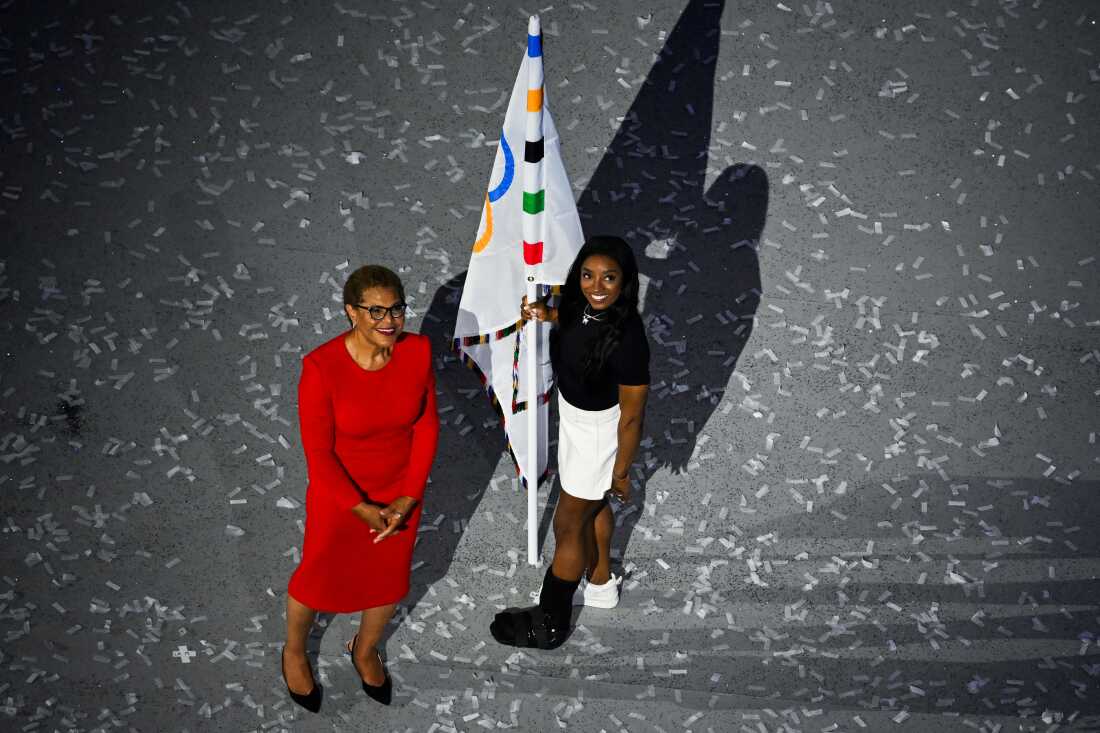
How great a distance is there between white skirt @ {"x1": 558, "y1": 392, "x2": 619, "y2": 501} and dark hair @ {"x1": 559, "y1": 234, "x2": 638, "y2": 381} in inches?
7.0

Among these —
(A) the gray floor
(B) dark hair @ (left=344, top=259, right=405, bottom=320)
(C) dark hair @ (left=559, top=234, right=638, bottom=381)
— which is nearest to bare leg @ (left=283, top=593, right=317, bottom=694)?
(A) the gray floor

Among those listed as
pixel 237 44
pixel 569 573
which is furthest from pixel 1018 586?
pixel 237 44

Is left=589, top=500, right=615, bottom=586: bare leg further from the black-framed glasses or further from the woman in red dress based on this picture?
the black-framed glasses

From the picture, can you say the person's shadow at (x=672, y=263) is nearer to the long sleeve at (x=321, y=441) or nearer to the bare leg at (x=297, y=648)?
the bare leg at (x=297, y=648)

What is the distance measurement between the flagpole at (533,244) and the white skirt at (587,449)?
18 centimetres

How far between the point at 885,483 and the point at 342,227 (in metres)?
2.37

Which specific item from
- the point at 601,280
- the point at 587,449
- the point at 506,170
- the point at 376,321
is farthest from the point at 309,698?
the point at 506,170

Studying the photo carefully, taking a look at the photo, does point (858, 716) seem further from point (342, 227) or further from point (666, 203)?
point (342, 227)

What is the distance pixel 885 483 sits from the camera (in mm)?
4578

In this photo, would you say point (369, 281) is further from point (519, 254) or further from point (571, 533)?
point (571, 533)

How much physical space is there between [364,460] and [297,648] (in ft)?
2.63

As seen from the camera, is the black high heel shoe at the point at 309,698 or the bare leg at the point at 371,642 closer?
the bare leg at the point at 371,642

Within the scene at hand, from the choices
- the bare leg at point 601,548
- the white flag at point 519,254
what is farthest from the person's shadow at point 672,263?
the white flag at point 519,254

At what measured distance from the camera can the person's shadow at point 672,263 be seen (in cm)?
459
